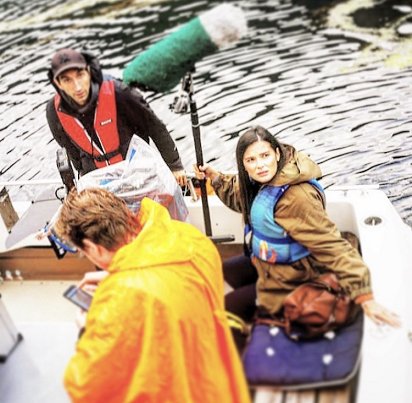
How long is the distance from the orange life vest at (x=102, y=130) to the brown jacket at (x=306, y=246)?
4.23ft

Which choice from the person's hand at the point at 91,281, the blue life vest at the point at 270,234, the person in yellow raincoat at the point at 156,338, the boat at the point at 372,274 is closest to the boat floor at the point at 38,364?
the boat at the point at 372,274

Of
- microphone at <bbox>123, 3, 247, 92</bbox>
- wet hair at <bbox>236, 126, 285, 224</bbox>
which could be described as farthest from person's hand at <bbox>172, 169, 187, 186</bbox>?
microphone at <bbox>123, 3, 247, 92</bbox>

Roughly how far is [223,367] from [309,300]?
54 centimetres

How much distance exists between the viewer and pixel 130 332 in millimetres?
1745

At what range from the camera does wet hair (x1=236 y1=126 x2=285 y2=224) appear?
8.25 ft

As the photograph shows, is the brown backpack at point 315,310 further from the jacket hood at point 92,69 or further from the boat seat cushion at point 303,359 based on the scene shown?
the jacket hood at point 92,69

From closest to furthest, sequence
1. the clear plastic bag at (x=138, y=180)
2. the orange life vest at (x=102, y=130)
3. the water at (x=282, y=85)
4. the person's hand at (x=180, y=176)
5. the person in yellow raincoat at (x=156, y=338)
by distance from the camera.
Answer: the person in yellow raincoat at (x=156, y=338), the clear plastic bag at (x=138, y=180), the orange life vest at (x=102, y=130), the person's hand at (x=180, y=176), the water at (x=282, y=85)

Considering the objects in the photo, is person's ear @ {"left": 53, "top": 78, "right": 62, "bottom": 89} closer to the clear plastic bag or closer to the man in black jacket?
the man in black jacket

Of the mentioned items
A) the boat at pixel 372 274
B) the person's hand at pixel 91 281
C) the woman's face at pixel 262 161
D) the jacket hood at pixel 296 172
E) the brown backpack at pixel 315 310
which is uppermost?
the woman's face at pixel 262 161

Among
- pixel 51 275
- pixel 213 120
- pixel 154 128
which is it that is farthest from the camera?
pixel 213 120

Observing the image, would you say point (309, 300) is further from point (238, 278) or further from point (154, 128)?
point (154, 128)

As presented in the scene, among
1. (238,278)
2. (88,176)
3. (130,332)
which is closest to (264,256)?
(238,278)

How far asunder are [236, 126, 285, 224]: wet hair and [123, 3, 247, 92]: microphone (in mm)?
471

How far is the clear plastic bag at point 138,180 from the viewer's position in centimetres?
295
